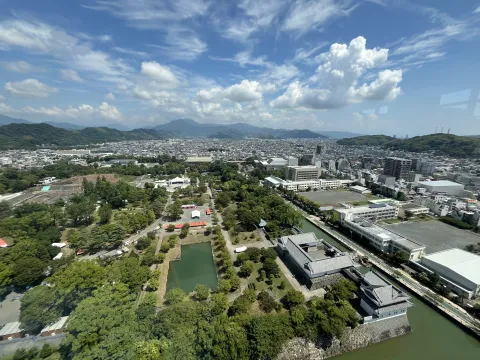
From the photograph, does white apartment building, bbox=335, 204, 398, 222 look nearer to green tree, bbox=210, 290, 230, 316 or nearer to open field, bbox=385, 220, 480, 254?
open field, bbox=385, 220, 480, 254

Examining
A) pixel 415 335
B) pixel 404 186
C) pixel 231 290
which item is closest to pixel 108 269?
pixel 231 290

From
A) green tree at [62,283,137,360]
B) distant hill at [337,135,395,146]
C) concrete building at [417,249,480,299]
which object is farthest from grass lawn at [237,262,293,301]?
distant hill at [337,135,395,146]

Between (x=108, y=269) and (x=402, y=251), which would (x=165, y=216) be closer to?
(x=108, y=269)

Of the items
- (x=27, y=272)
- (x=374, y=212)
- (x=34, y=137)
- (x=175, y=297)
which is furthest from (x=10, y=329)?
(x=34, y=137)

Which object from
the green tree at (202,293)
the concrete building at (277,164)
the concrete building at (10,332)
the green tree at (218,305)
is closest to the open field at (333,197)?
the concrete building at (277,164)

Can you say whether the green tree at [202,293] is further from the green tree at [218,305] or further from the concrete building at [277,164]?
the concrete building at [277,164]

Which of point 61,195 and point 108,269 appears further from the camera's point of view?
point 61,195
